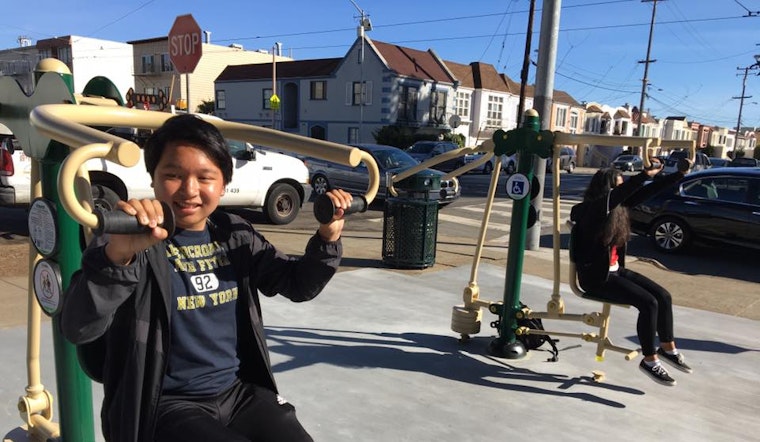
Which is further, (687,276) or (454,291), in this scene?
(687,276)

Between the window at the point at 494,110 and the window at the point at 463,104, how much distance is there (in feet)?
6.17

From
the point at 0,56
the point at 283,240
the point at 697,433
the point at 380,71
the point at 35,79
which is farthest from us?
the point at 0,56

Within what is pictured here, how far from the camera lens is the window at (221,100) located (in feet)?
142

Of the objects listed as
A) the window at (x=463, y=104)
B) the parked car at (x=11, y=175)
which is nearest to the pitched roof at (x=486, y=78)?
the window at (x=463, y=104)

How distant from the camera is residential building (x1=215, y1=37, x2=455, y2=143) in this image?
121 ft

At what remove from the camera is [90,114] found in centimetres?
172

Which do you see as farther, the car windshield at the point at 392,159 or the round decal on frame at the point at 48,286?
the car windshield at the point at 392,159

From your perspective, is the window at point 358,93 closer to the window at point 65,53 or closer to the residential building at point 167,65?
the residential building at point 167,65

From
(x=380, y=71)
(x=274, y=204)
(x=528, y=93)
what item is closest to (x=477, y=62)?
(x=528, y=93)

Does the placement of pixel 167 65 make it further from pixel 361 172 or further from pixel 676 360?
pixel 676 360

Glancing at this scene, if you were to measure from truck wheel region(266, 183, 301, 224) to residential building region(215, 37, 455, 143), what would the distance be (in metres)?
26.2

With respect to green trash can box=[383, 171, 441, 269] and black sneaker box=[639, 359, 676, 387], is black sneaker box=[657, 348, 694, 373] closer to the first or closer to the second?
black sneaker box=[639, 359, 676, 387]

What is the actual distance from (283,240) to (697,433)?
6.40m

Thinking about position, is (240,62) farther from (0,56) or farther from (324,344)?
(324,344)
